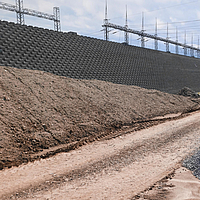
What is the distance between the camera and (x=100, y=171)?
5.55 meters

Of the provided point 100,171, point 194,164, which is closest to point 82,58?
point 100,171

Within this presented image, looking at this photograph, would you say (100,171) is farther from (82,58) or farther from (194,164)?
(82,58)

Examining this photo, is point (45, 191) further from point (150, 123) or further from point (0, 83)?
point (150, 123)

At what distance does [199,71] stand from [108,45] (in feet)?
85.4

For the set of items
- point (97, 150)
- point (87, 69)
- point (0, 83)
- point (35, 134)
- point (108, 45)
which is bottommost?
point (97, 150)

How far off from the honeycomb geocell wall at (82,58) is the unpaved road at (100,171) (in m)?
7.67

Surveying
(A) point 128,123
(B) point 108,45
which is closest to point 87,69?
(B) point 108,45

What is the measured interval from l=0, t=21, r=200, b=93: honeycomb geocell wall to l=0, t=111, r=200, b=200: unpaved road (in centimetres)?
767

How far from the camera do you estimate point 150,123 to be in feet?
39.9

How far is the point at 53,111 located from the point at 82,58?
26.3 ft

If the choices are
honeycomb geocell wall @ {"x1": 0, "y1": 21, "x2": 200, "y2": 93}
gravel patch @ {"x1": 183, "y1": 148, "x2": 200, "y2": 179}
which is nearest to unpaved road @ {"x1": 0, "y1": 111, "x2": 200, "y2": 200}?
gravel patch @ {"x1": 183, "y1": 148, "x2": 200, "y2": 179}

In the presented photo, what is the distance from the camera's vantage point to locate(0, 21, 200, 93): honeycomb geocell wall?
39.3 feet

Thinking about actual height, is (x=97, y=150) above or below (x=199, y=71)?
below

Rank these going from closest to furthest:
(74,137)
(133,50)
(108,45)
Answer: (74,137), (108,45), (133,50)
